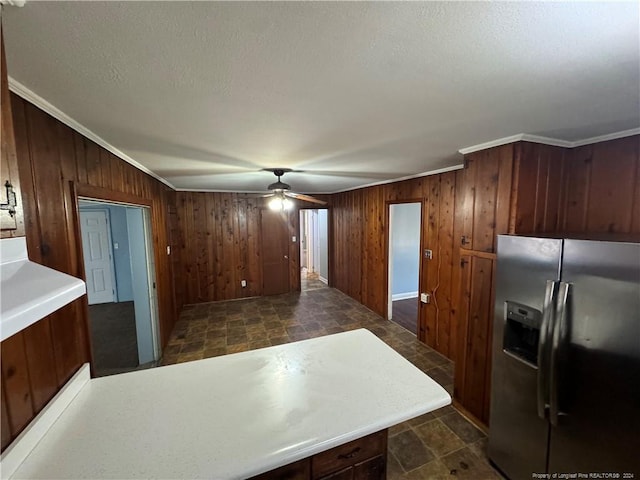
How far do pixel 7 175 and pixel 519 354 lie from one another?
2635mm

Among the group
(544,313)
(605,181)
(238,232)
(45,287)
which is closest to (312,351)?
(45,287)

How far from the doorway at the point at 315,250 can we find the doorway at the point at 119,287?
350cm

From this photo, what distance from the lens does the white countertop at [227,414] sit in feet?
2.92

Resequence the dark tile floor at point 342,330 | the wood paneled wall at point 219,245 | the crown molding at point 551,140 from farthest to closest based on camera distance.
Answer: the wood paneled wall at point 219,245, the dark tile floor at point 342,330, the crown molding at point 551,140

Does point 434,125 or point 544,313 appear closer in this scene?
point 544,313

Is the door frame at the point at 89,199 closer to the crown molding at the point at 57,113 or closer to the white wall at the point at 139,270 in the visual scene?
the white wall at the point at 139,270

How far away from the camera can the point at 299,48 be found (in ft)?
2.89

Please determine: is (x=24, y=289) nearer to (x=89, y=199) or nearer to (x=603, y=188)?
(x=89, y=199)

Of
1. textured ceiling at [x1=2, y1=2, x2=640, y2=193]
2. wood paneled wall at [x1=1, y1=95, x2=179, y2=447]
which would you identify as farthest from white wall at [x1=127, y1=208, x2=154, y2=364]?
textured ceiling at [x1=2, y1=2, x2=640, y2=193]

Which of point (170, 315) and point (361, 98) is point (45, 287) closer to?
point (361, 98)

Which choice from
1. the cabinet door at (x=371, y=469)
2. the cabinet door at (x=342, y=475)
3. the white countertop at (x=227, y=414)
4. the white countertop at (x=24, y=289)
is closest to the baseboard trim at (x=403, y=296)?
the white countertop at (x=227, y=414)

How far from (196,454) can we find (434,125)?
2023 millimetres

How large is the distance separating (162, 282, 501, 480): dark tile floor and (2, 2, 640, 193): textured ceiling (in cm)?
240

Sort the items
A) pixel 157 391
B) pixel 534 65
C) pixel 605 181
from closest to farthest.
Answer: pixel 534 65
pixel 157 391
pixel 605 181
